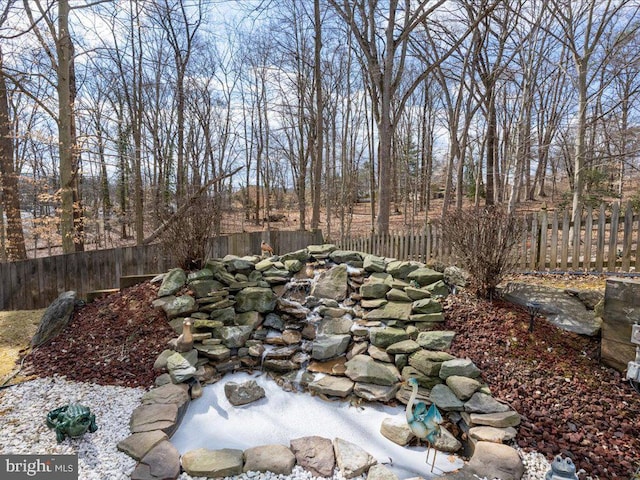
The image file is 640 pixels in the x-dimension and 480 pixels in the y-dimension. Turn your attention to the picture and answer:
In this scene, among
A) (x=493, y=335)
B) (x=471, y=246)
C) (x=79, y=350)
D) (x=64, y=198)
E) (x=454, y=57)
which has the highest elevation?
(x=454, y=57)

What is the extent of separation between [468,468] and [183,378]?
Answer: 90.9 inches

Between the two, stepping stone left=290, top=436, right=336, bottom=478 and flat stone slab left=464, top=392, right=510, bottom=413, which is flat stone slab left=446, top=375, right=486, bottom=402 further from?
stepping stone left=290, top=436, right=336, bottom=478

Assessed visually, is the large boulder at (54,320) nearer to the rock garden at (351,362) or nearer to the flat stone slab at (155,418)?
the rock garden at (351,362)

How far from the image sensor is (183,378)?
287 cm

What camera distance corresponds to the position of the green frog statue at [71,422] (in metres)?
2.22

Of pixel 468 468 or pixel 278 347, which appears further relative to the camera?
pixel 278 347

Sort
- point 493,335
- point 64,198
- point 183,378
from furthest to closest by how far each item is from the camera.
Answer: point 64,198 < point 493,335 < point 183,378

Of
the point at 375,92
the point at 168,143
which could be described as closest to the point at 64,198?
the point at 375,92

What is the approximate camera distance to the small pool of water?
230 centimetres

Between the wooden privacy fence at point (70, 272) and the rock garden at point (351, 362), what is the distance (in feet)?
3.48

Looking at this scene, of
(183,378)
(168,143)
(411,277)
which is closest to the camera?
(183,378)

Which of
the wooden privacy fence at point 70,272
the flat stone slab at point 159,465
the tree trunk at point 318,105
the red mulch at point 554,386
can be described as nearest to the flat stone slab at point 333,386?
the red mulch at point 554,386

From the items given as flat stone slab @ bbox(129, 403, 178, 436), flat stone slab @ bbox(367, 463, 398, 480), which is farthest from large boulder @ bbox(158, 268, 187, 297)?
flat stone slab @ bbox(367, 463, 398, 480)

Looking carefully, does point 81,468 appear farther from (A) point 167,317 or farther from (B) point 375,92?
(B) point 375,92
